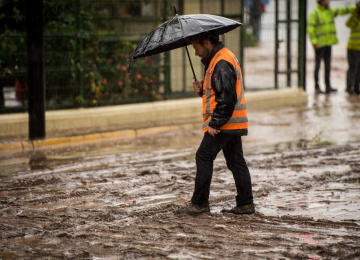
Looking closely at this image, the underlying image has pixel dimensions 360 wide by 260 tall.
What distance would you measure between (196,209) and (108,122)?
596cm

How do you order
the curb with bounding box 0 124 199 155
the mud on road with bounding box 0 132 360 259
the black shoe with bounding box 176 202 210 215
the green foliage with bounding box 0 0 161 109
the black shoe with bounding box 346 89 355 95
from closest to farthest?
the mud on road with bounding box 0 132 360 259
the black shoe with bounding box 176 202 210 215
the curb with bounding box 0 124 199 155
the green foliage with bounding box 0 0 161 109
the black shoe with bounding box 346 89 355 95

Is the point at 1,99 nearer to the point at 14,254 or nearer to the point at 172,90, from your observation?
the point at 172,90

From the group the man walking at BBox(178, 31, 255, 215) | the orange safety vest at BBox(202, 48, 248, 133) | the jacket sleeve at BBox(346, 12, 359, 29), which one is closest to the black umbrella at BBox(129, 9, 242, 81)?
the man walking at BBox(178, 31, 255, 215)

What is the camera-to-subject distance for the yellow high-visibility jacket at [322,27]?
1434 cm

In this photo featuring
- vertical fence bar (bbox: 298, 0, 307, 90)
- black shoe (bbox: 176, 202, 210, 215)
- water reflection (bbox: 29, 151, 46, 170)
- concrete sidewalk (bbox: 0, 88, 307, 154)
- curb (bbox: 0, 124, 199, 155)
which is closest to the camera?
black shoe (bbox: 176, 202, 210, 215)

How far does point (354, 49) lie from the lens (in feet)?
46.6

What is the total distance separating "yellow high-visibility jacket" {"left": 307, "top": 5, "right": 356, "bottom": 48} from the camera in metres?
14.3

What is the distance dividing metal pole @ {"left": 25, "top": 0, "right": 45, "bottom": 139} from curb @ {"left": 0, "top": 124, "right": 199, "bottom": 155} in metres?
0.30

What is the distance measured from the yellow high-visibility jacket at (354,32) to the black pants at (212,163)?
33.1 ft

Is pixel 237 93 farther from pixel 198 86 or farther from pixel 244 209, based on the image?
pixel 244 209

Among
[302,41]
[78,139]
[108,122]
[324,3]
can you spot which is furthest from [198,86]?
[324,3]

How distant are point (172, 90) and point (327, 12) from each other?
5181mm

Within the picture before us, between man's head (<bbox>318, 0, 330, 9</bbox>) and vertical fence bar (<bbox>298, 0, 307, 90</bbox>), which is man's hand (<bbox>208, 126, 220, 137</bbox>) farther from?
man's head (<bbox>318, 0, 330, 9</bbox>)

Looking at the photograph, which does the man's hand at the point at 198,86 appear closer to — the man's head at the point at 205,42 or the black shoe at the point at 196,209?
the man's head at the point at 205,42
